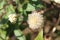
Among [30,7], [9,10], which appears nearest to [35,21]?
[30,7]

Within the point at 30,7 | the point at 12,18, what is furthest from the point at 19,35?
the point at 30,7

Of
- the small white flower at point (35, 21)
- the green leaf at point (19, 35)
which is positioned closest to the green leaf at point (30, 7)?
the small white flower at point (35, 21)

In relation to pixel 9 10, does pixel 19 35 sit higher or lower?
lower

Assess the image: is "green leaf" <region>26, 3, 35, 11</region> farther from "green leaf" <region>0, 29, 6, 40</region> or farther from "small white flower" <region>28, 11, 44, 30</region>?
"green leaf" <region>0, 29, 6, 40</region>

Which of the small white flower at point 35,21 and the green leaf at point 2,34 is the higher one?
the small white flower at point 35,21

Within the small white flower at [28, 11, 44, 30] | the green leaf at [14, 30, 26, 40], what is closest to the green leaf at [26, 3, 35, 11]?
the small white flower at [28, 11, 44, 30]

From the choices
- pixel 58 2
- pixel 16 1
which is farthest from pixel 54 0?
pixel 16 1

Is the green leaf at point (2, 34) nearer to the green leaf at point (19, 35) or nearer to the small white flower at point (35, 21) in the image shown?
the green leaf at point (19, 35)

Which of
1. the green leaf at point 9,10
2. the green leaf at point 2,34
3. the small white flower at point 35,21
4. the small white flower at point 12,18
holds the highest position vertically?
the green leaf at point 9,10

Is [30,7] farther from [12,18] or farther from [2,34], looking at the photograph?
[2,34]

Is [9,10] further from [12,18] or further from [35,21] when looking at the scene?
[35,21]
